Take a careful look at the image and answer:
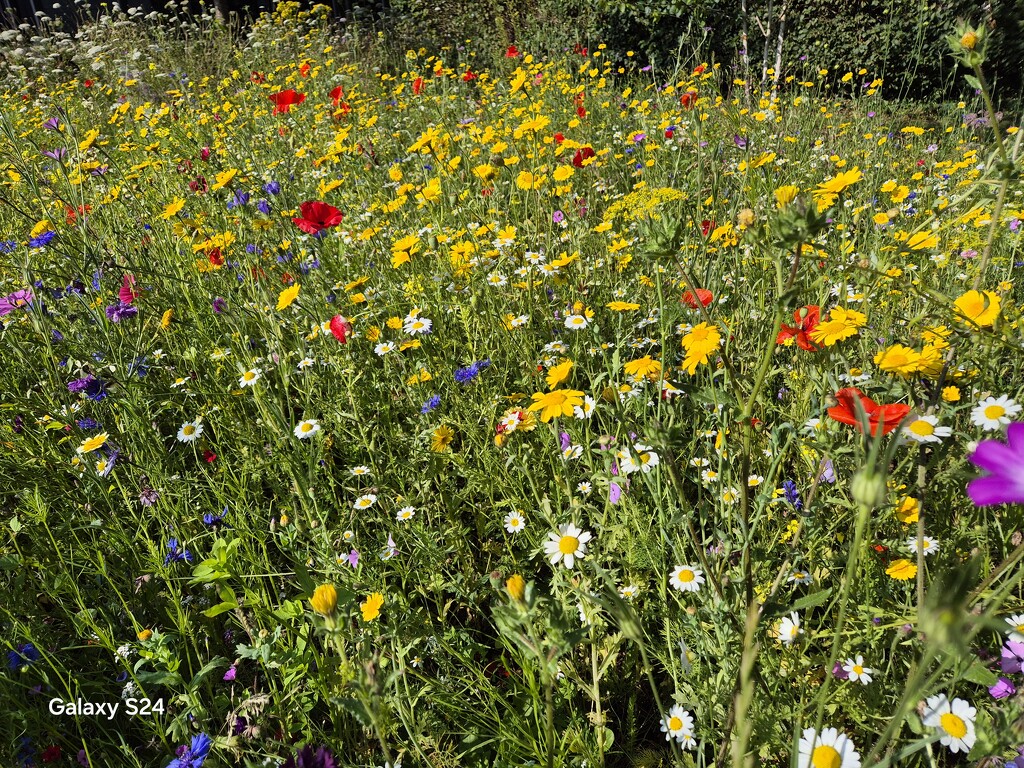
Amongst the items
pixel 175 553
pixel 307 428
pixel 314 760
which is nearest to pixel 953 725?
pixel 314 760

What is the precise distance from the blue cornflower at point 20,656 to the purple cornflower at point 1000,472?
1.60 metres

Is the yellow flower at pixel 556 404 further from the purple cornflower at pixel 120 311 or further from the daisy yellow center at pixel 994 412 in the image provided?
the purple cornflower at pixel 120 311

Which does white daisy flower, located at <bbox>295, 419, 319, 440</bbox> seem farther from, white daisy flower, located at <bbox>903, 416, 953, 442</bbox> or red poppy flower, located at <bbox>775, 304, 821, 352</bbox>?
white daisy flower, located at <bbox>903, 416, 953, 442</bbox>

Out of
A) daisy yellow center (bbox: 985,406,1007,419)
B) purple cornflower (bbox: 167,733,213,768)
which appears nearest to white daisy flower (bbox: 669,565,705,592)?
daisy yellow center (bbox: 985,406,1007,419)

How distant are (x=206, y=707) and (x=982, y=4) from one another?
6.76 meters

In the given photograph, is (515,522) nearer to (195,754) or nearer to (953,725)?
(195,754)

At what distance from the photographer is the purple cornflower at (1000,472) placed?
1.57 feet

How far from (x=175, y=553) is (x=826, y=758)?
142cm

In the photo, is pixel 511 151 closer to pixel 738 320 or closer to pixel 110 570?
pixel 738 320

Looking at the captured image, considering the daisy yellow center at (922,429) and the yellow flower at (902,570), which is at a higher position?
the daisy yellow center at (922,429)

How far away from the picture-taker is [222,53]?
6.27 meters

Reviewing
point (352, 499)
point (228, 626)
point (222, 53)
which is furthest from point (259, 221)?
point (222, 53)

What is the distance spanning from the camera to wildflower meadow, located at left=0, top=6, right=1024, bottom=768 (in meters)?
0.91

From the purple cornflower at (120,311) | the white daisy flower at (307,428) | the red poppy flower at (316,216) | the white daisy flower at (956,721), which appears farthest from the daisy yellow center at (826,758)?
the purple cornflower at (120,311)
